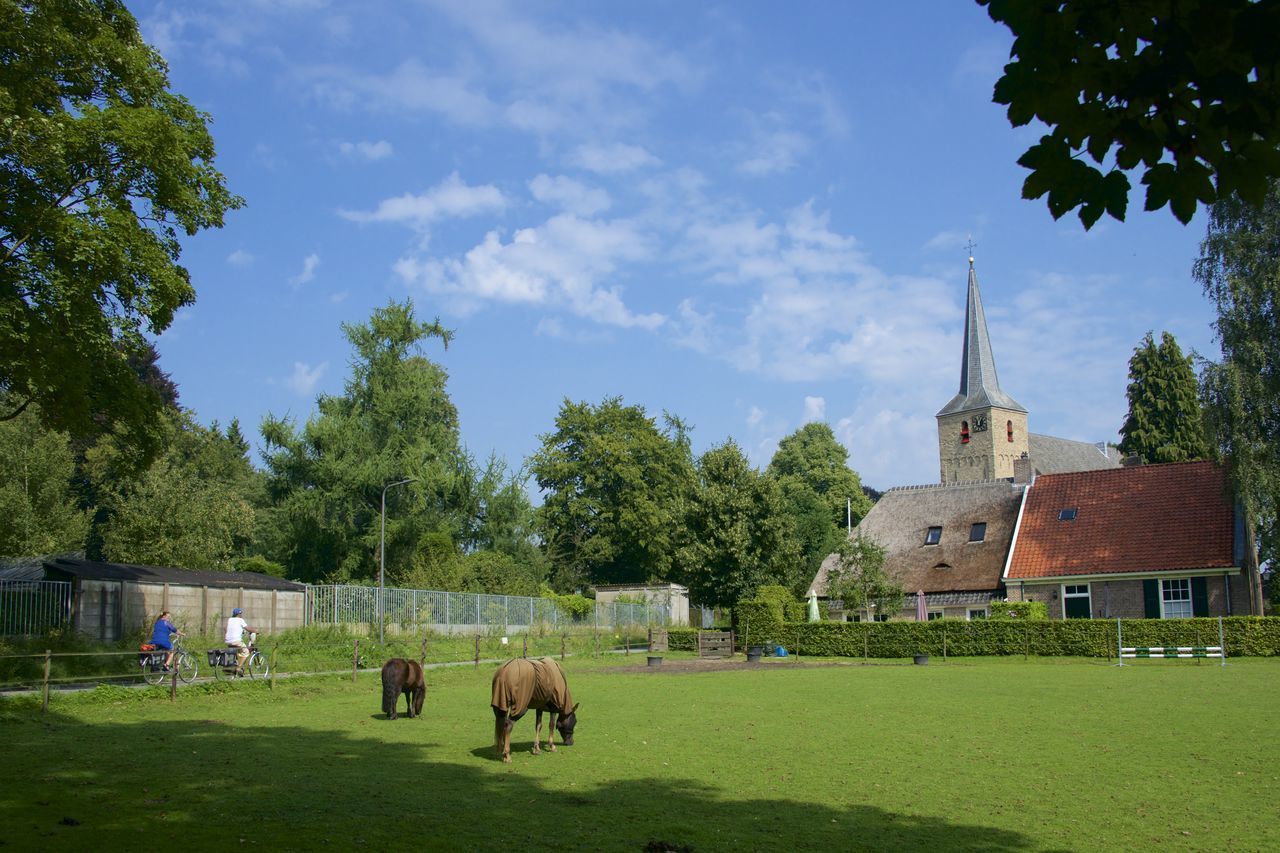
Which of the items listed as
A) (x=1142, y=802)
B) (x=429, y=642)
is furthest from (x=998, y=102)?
(x=429, y=642)

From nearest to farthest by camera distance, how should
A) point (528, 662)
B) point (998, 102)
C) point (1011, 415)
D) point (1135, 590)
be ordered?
point (998, 102), point (528, 662), point (1135, 590), point (1011, 415)

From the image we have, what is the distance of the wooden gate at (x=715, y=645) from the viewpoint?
1629 inches

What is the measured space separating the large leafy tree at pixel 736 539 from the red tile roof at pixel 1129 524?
1098cm

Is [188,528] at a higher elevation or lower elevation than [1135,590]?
higher

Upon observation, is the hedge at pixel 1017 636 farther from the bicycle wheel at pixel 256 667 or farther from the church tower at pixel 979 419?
the church tower at pixel 979 419

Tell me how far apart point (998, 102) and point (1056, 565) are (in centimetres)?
4470

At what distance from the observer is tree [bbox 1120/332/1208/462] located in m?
66.4

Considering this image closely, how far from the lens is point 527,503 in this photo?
62.8 m

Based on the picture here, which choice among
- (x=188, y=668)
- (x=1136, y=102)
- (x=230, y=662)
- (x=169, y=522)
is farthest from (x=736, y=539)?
(x=1136, y=102)

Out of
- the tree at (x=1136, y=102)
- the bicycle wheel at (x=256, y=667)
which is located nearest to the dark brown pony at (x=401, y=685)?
the bicycle wheel at (x=256, y=667)

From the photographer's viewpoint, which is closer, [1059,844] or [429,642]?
[1059,844]

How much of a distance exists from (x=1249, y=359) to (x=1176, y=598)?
38.8 ft

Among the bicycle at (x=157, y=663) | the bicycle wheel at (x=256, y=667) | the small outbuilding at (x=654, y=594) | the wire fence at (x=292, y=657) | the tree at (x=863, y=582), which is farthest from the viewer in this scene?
the small outbuilding at (x=654, y=594)

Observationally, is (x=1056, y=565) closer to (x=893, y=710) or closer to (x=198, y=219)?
(x=893, y=710)
